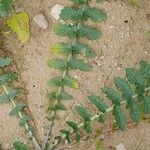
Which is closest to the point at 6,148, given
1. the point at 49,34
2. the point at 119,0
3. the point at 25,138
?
the point at 25,138

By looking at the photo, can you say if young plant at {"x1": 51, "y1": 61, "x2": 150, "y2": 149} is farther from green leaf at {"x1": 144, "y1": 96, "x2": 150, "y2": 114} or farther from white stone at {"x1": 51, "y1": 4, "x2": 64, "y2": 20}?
white stone at {"x1": 51, "y1": 4, "x2": 64, "y2": 20}

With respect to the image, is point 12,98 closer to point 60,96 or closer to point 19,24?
point 60,96

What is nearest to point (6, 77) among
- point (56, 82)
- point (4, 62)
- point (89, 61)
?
point (4, 62)

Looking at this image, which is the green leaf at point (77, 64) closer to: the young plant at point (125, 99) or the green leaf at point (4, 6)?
the young plant at point (125, 99)

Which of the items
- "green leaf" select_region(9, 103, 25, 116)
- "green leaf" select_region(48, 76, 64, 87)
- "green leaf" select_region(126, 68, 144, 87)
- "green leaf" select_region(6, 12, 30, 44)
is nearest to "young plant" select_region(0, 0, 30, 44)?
"green leaf" select_region(6, 12, 30, 44)

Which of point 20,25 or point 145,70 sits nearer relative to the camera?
point 145,70
